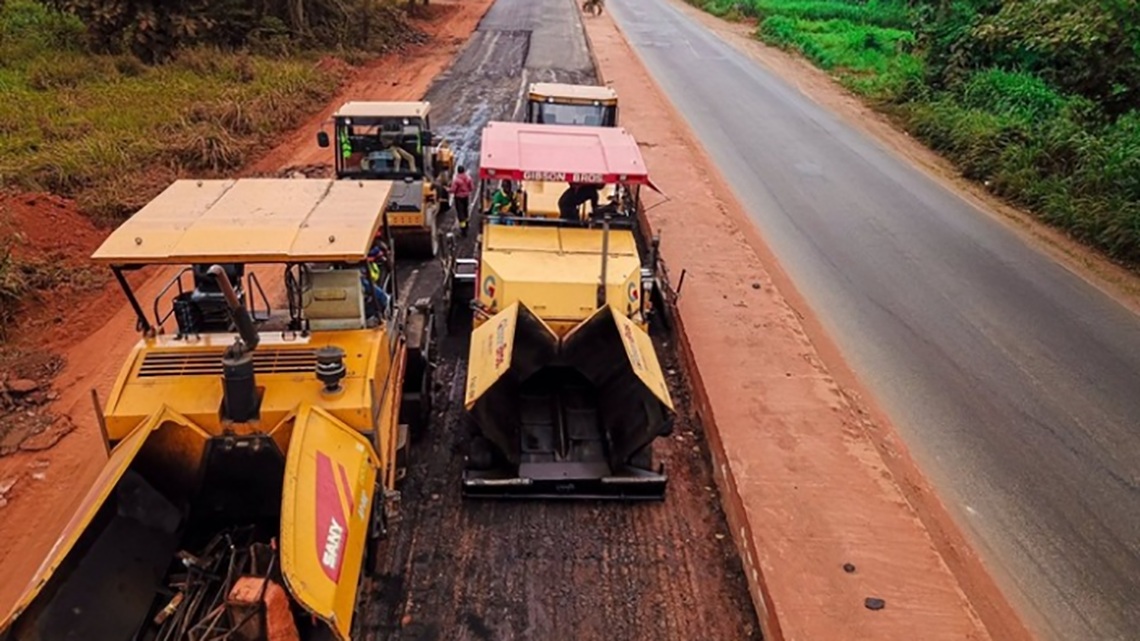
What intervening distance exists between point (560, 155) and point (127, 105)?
43.0 feet

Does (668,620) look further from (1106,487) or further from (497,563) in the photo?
(1106,487)

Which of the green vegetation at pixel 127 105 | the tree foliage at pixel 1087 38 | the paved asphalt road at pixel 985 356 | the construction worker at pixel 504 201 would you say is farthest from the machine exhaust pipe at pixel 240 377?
the tree foliage at pixel 1087 38

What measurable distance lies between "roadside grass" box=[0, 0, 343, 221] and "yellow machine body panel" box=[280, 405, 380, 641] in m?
9.64

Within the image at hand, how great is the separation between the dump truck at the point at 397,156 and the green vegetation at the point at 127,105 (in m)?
3.93

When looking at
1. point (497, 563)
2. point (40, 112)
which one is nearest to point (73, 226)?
point (40, 112)

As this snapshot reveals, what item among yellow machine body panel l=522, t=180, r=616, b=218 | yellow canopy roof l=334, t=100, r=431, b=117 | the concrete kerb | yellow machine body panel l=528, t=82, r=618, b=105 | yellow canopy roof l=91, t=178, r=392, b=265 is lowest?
the concrete kerb

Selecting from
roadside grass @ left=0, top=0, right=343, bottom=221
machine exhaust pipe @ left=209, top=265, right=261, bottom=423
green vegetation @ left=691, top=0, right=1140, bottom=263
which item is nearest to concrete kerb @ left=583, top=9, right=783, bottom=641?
machine exhaust pipe @ left=209, top=265, right=261, bottom=423

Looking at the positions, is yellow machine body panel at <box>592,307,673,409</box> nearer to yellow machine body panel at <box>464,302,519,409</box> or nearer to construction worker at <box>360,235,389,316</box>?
yellow machine body panel at <box>464,302,519,409</box>

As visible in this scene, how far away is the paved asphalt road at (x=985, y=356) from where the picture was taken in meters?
7.15

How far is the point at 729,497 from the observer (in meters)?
7.02

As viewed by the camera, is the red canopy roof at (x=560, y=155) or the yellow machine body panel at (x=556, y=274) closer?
the yellow machine body panel at (x=556, y=274)

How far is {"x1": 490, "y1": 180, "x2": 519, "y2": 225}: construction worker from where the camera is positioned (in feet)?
31.7

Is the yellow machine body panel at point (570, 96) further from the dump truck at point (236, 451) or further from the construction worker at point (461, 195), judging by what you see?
the dump truck at point (236, 451)

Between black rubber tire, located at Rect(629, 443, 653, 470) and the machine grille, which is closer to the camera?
the machine grille
